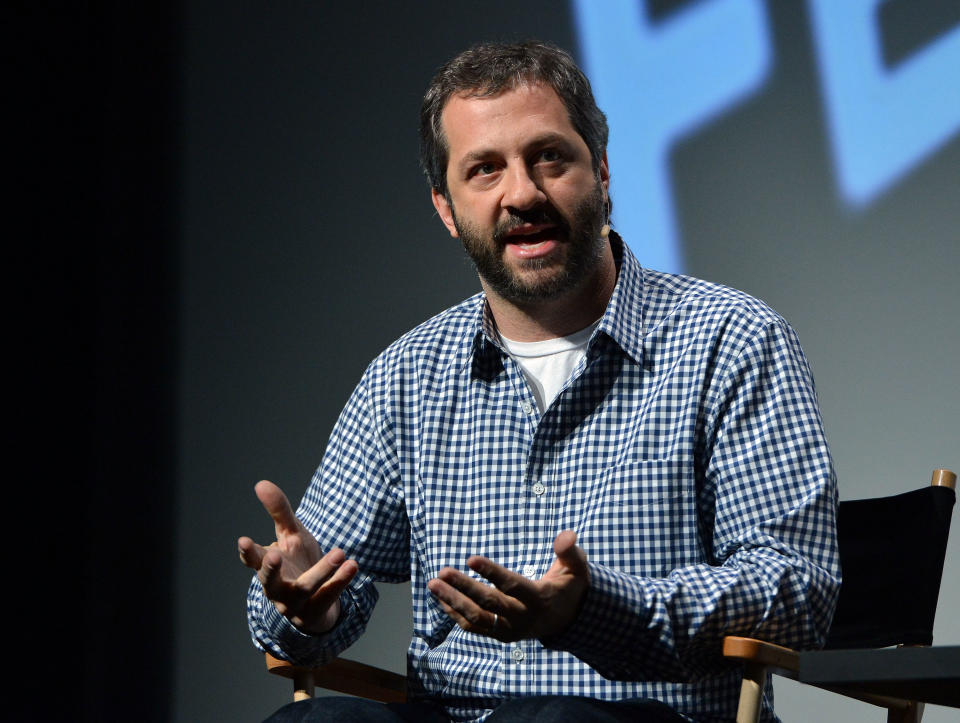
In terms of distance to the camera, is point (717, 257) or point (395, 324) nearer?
point (717, 257)

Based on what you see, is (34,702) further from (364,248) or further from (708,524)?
(708,524)

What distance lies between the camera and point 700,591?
1371 millimetres

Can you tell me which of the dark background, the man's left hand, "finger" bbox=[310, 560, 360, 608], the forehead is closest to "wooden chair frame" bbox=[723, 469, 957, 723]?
the man's left hand

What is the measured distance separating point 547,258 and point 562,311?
0.31 feet

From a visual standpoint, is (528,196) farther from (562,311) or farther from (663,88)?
(663,88)

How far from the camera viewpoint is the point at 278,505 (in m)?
1.44

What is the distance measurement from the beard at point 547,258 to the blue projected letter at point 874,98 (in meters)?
0.98

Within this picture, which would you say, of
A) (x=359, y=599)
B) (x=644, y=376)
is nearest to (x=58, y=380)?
(x=359, y=599)

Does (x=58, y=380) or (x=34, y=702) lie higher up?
(x=58, y=380)

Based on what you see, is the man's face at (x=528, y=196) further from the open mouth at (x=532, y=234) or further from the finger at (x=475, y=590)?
the finger at (x=475, y=590)

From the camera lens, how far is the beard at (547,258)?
169 centimetres

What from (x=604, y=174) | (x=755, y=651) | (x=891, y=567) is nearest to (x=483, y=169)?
(x=604, y=174)

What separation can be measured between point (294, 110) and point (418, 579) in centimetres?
171

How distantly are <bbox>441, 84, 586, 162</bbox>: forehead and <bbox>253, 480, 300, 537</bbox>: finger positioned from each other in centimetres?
61
